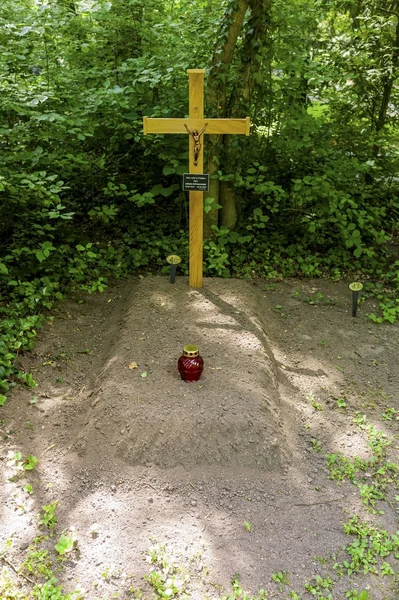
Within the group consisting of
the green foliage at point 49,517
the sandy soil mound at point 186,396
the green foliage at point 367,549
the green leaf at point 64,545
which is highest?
the sandy soil mound at point 186,396

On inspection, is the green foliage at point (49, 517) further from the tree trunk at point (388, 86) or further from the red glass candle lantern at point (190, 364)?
the tree trunk at point (388, 86)

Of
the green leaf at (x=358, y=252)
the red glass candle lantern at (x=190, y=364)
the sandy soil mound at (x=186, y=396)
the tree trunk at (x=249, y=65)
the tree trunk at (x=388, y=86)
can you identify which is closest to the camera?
the sandy soil mound at (x=186, y=396)

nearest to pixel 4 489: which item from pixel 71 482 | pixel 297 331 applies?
pixel 71 482

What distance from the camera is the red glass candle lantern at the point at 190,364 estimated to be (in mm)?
3659

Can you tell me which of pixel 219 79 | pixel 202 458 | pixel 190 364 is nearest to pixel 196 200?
pixel 219 79

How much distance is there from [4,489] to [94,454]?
22.5 inches

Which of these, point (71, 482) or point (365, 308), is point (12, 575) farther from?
point (365, 308)

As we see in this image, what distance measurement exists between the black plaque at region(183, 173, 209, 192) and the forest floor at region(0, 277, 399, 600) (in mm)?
1061

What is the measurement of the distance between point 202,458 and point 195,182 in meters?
2.56

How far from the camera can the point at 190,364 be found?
368 cm

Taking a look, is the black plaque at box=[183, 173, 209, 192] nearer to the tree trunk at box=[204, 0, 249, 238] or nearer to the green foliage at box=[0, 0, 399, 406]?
the green foliage at box=[0, 0, 399, 406]

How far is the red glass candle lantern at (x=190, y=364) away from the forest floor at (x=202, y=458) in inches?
3.5

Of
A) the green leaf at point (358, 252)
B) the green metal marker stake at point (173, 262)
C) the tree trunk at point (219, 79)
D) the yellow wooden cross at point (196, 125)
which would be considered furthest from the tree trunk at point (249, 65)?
the green leaf at point (358, 252)

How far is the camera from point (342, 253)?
652 cm
